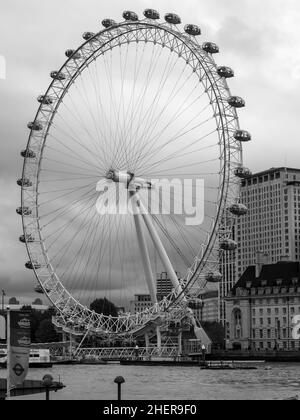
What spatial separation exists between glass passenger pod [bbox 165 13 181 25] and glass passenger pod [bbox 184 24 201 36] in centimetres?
95

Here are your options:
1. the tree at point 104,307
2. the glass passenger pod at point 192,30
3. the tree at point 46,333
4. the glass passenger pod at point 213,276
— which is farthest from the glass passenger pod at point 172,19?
the tree at point 46,333

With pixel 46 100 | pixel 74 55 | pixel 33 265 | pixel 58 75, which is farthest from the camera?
pixel 33 265

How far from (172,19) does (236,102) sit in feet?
26.7

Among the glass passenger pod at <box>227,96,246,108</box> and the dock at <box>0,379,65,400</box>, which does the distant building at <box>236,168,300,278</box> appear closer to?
the glass passenger pod at <box>227,96,246,108</box>

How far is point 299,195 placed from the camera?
192375mm

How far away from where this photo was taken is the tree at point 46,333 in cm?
13775

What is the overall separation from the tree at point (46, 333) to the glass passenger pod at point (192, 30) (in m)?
83.1

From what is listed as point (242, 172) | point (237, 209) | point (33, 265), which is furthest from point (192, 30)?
point (33, 265)

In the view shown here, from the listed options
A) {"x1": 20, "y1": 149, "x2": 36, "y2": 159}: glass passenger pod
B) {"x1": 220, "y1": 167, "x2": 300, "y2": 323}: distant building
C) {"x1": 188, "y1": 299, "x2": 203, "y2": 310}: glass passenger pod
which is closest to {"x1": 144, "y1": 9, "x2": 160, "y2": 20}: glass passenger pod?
{"x1": 20, "y1": 149, "x2": 36, "y2": 159}: glass passenger pod

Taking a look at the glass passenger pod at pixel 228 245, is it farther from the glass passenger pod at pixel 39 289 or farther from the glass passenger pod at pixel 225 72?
the glass passenger pod at pixel 39 289

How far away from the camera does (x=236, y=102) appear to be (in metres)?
61.8

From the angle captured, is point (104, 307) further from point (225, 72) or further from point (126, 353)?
point (225, 72)
